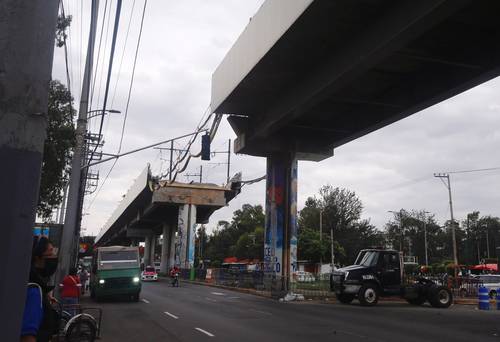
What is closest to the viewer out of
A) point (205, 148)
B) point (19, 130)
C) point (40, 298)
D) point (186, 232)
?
point (19, 130)

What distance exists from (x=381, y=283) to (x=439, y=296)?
3.02 meters

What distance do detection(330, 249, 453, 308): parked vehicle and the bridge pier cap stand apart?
7120 millimetres

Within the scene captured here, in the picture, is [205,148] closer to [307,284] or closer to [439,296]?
[439,296]

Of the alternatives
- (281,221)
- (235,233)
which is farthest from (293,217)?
(235,233)

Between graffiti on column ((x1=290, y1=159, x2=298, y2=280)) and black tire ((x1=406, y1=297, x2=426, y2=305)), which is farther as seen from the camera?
graffiti on column ((x1=290, y1=159, x2=298, y2=280))

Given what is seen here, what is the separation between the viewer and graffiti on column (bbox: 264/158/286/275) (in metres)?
30.8

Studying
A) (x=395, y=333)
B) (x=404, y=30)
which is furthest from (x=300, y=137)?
(x=395, y=333)

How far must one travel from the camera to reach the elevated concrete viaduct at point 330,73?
1734cm

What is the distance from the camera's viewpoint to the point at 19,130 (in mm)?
2789

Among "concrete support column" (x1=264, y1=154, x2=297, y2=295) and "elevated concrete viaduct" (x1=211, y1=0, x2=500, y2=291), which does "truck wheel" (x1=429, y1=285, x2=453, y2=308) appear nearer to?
"concrete support column" (x1=264, y1=154, x2=297, y2=295)

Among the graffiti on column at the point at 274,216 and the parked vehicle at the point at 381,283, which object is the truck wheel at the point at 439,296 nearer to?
the parked vehicle at the point at 381,283

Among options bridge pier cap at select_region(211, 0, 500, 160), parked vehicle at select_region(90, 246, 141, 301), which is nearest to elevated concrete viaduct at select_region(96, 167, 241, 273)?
bridge pier cap at select_region(211, 0, 500, 160)

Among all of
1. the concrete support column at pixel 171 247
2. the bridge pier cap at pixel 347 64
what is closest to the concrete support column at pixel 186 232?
the concrete support column at pixel 171 247

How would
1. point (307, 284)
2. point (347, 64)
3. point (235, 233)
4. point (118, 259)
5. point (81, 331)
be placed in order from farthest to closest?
point (235, 233) → point (307, 284) → point (118, 259) → point (347, 64) → point (81, 331)
